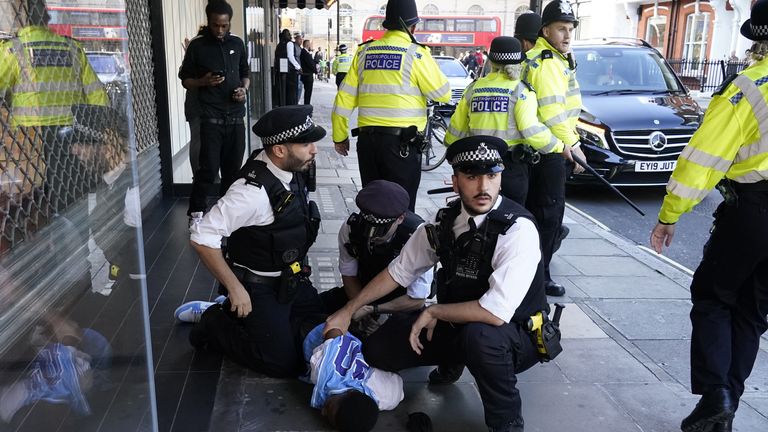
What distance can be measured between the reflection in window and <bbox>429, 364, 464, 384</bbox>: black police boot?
30.9 m


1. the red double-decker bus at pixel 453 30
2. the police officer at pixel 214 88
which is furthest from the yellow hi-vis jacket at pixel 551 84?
the red double-decker bus at pixel 453 30

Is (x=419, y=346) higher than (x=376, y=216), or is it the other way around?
(x=376, y=216)

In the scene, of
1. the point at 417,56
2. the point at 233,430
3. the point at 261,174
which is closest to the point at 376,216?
the point at 261,174

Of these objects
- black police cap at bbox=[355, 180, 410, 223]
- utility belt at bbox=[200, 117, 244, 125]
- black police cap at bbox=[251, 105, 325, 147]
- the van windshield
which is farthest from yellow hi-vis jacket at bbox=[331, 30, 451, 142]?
the van windshield

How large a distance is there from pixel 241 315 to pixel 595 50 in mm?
7790

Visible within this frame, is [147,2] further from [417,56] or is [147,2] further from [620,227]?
[620,227]

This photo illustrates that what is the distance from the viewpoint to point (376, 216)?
3418mm

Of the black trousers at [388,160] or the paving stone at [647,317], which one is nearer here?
the paving stone at [647,317]

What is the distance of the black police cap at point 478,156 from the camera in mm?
2891

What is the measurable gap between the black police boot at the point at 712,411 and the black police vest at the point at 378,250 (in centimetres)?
148

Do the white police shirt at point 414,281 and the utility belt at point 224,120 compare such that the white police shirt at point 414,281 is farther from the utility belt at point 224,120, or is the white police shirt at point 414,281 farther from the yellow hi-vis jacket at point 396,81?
the utility belt at point 224,120

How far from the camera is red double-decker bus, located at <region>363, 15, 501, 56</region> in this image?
33.8 metres

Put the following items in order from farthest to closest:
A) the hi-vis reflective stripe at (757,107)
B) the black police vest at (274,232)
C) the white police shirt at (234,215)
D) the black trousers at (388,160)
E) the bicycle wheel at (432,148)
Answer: the bicycle wheel at (432,148) < the black trousers at (388,160) < the black police vest at (274,232) < the white police shirt at (234,215) < the hi-vis reflective stripe at (757,107)

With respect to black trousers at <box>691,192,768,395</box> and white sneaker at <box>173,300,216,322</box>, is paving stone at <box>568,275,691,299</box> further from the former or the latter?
white sneaker at <box>173,300,216,322</box>
